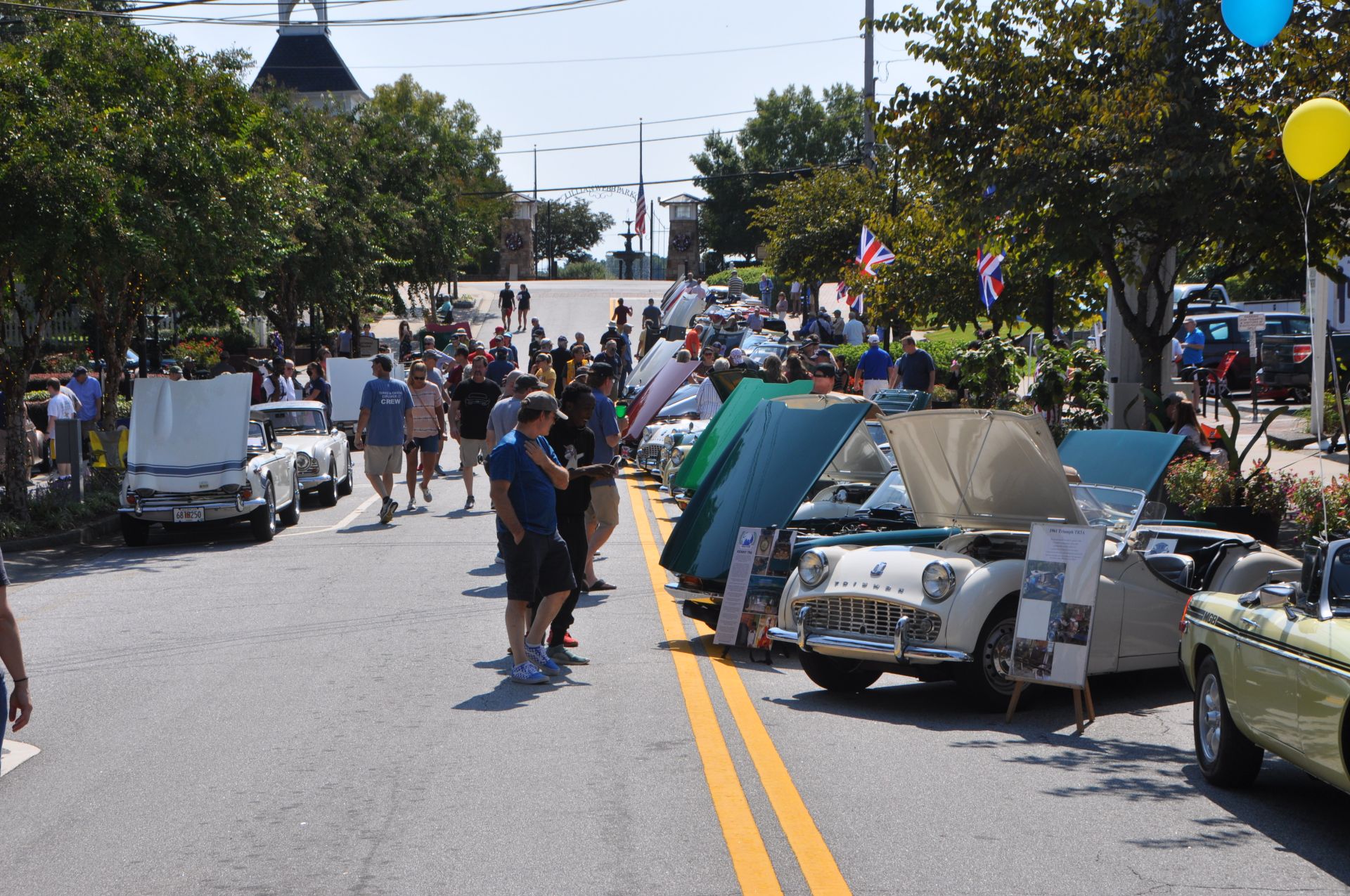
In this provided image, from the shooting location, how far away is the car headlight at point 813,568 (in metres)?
8.74

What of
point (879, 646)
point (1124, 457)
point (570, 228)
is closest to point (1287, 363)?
point (1124, 457)

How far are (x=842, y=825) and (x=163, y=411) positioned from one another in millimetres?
12657

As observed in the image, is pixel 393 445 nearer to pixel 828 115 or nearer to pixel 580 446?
pixel 580 446

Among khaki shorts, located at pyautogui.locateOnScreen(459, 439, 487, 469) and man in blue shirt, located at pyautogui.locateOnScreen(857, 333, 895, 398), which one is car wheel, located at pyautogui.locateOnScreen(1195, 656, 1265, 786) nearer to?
khaki shorts, located at pyautogui.locateOnScreen(459, 439, 487, 469)

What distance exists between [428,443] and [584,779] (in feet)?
42.3

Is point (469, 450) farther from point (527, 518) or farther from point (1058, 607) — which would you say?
point (1058, 607)

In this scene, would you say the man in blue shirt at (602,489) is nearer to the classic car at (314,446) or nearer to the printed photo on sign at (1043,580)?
the printed photo on sign at (1043,580)

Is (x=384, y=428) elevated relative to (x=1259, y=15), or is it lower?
lower

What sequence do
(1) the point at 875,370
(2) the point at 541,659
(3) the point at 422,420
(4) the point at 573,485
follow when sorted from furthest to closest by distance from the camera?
1. (1) the point at 875,370
2. (3) the point at 422,420
3. (4) the point at 573,485
4. (2) the point at 541,659

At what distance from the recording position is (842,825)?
6.00 meters

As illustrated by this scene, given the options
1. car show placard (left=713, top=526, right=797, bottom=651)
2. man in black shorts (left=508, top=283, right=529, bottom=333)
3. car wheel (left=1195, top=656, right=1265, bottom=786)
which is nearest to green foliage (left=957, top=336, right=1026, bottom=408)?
car show placard (left=713, top=526, right=797, bottom=651)

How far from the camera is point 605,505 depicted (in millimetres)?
11867

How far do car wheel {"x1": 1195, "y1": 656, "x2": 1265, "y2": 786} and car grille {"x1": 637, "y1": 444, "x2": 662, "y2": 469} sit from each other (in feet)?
43.9

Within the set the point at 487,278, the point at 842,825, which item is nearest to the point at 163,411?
the point at 842,825
